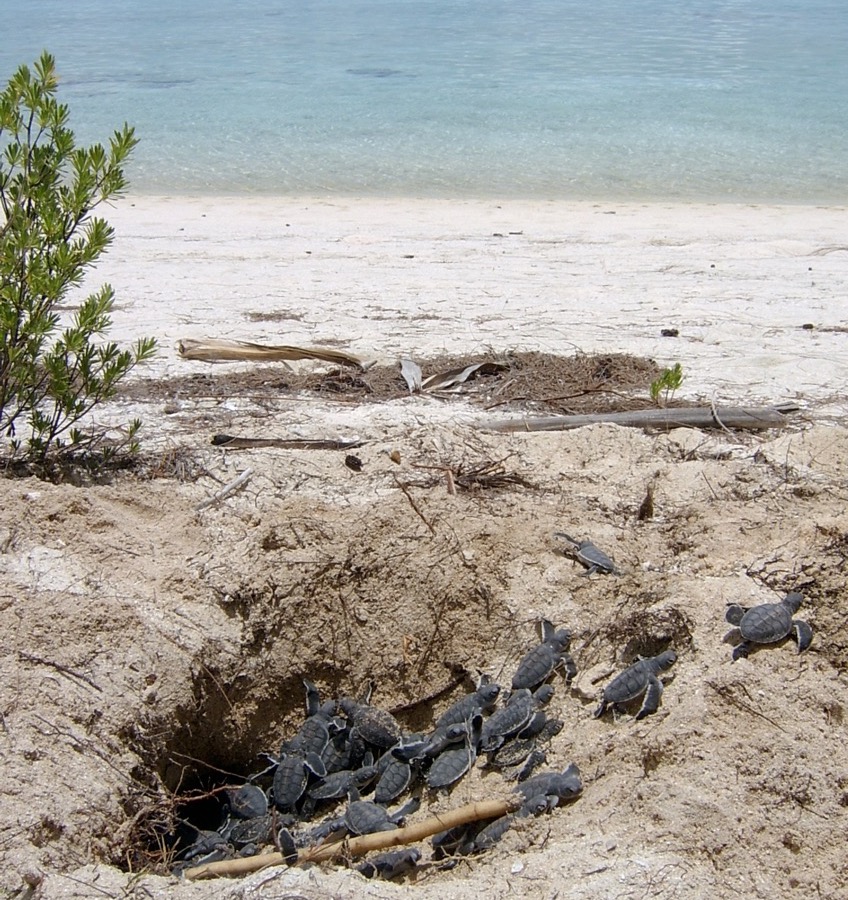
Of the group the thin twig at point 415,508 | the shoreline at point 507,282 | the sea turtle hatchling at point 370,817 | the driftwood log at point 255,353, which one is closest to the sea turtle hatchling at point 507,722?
the sea turtle hatchling at point 370,817

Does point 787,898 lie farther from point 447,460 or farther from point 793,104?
point 793,104

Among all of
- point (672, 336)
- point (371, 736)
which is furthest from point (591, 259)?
point (371, 736)

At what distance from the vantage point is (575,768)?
11.0 ft

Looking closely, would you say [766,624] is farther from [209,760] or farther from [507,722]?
[209,760]

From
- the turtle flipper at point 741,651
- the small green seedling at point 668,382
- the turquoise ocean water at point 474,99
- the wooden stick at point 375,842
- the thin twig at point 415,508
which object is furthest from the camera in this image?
the turquoise ocean water at point 474,99

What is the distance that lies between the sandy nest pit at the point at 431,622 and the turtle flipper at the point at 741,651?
4 centimetres

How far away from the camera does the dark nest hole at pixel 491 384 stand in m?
5.50

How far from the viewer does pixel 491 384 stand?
5.74m

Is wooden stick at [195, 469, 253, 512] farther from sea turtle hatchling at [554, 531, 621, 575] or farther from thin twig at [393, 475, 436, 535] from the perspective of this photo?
sea turtle hatchling at [554, 531, 621, 575]

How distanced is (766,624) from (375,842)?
5.14 ft

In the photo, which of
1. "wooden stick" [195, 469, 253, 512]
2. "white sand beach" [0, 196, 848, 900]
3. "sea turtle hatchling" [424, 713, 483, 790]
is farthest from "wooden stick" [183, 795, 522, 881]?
"wooden stick" [195, 469, 253, 512]

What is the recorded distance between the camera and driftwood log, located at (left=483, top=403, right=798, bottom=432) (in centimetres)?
514

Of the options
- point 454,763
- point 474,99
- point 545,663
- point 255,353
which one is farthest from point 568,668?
point 474,99

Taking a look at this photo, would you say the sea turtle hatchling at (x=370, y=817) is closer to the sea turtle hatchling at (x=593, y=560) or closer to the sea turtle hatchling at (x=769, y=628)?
the sea turtle hatchling at (x=593, y=560)
